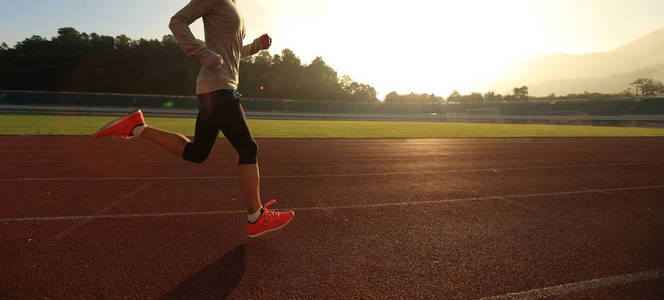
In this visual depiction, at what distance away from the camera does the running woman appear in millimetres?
2521

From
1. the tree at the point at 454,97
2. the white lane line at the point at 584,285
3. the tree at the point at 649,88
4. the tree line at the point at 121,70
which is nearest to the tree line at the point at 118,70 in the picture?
the tree line at the point at 121,70

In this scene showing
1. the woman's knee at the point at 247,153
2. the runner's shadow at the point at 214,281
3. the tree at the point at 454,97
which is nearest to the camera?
the runner's shadow at the point at 214,281

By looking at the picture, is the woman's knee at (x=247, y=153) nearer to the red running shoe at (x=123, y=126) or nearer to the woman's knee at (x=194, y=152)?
the woman's knee at (x=194, y=152)

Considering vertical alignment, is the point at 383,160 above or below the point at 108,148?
below

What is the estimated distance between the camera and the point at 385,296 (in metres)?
2.01

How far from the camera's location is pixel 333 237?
2.98 m

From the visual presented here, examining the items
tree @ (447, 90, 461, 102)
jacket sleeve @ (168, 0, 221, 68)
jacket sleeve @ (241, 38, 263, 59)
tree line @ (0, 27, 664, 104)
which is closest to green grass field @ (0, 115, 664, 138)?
jacket sleeve @ (241, 38, 263, 59)

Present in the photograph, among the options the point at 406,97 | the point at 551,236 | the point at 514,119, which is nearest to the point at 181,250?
the point at 551,236

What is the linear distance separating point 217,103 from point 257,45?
1.02m

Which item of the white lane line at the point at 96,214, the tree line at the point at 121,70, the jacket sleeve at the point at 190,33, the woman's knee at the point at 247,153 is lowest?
the white lane line at the point at 96,214

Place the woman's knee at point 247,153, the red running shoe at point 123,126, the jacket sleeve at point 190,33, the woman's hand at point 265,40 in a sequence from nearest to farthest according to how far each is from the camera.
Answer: the jacket sleeve at point 190,33, the woman's knee at point 247,153, the red running shoe at point 123,126, the woman's hand at point 265,40

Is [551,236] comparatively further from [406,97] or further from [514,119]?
[406,97]

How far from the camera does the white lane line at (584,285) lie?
204cm

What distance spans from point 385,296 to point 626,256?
7.16 ft
